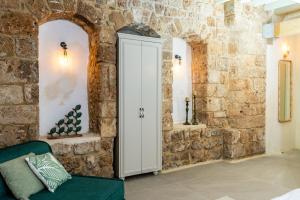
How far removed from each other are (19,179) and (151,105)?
7.23 feet

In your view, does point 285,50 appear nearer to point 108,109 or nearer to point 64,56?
point 108,109

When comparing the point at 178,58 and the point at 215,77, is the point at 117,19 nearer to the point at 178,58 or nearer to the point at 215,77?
the point at 178,58

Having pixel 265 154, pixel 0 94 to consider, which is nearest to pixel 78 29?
pixel 0 94

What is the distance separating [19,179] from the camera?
7.95 ft

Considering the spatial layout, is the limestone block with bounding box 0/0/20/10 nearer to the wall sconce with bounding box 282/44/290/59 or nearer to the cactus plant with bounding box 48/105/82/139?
the cactus plant with bounding box 48/105/82/139

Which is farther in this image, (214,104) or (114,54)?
(214,104)

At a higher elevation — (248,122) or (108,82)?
(108,82)

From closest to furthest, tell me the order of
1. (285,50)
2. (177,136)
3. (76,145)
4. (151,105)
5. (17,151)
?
(17,151) < (76,145) < (151,105) < (177,136) < (285,50)

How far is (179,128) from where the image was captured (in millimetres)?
4695

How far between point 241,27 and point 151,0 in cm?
192

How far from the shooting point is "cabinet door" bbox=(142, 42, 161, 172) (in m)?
4.14

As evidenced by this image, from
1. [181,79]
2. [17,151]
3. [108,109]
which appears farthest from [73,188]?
[181,79]

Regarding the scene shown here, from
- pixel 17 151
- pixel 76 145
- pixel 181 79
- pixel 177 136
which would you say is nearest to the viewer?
pixel 17 151

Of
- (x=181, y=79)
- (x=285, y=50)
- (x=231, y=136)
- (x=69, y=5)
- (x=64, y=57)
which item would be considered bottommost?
(x=231, y=136)
